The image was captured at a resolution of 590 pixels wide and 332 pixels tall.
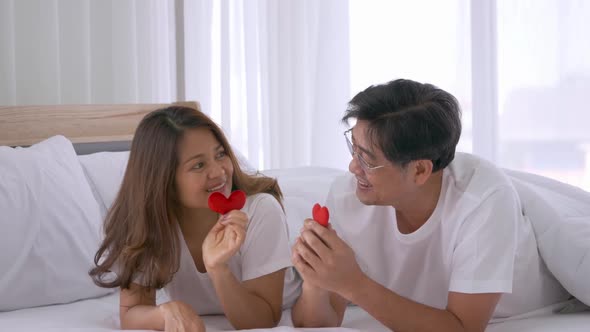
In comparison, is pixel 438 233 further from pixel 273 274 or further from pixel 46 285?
pixel 46 285

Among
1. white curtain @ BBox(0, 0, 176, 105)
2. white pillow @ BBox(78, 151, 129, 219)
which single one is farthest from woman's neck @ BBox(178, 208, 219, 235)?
A: white curtain @ BBox(0, 0, 176, 105)

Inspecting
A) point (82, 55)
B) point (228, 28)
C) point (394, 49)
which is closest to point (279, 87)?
point (228, 28)

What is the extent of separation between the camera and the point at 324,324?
1625mm

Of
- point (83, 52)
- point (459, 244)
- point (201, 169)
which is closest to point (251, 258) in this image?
point (201, 169)

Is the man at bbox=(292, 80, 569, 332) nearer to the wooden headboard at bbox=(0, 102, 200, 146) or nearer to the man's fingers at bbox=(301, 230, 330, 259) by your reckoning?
the man's fingers at bbox=(301, 230, 330, 259)

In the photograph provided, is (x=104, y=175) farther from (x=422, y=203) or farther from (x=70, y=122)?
(x=422, y=203)

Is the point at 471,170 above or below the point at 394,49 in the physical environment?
below

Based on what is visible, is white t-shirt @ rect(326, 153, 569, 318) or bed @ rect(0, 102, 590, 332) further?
bed @ rect(0, 102, 590, 332)

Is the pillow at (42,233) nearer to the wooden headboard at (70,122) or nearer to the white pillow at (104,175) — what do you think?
the white pillow at (104,175)

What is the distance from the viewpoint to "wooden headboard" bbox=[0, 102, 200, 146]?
248 cm

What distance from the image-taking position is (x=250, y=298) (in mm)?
1613

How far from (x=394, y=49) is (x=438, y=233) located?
1890 millimetres

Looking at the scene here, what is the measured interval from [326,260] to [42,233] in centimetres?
88

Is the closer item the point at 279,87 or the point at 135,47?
the point at 135,47
